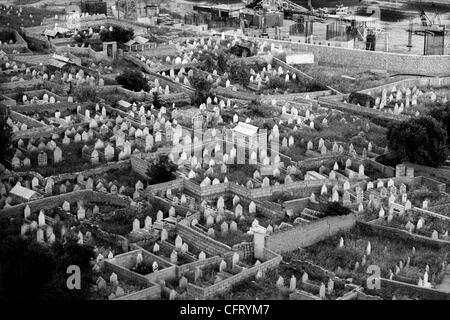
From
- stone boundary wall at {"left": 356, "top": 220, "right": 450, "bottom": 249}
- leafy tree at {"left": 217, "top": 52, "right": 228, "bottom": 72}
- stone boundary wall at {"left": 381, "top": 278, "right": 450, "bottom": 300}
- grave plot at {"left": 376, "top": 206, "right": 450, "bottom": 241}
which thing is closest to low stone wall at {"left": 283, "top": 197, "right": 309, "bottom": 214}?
stone boundary wall at {"left": 356, "top": 220, "right": 450, "bottom": 249}

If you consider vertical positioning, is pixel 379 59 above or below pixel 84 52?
below

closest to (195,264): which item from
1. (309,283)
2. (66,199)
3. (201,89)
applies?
(309,283)

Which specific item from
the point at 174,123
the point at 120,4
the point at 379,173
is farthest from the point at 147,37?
the point at 379,173

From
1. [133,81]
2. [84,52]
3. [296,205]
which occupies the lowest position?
[296,205]

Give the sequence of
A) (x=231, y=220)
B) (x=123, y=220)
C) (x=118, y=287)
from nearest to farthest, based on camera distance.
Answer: (x=118, y=287), (x=123, y=220), (x=231, y=220)

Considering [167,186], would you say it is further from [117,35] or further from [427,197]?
[117,35]

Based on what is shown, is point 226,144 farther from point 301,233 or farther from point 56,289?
point 56,289
